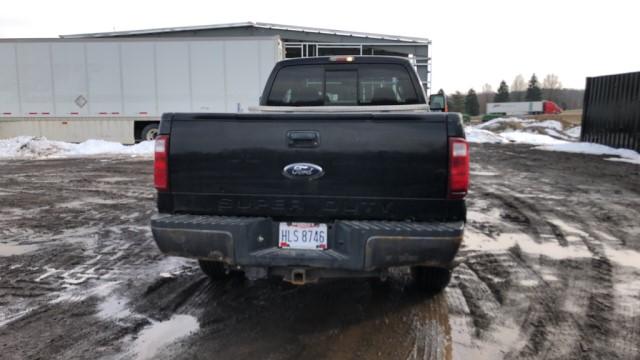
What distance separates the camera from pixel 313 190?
3.42 m

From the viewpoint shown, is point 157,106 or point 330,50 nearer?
point 157,106

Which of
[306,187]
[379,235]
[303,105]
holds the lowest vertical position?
[379,235]

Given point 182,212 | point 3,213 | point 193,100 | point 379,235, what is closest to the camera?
point 379,235

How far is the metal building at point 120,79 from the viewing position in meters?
19.1

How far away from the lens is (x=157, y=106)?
1931 centimetres

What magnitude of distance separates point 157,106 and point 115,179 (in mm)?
8299

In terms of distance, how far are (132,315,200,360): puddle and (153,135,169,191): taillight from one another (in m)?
1.03

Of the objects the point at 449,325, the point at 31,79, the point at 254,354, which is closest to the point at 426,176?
the point at 449,325

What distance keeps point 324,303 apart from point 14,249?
400cm

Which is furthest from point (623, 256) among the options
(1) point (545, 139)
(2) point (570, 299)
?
(1) point (545, 139)

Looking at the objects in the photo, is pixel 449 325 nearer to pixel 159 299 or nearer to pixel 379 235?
pixel 379 235

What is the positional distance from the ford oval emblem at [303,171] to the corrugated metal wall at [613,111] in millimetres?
17147

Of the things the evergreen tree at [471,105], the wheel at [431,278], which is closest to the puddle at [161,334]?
the wheel at [431,278]

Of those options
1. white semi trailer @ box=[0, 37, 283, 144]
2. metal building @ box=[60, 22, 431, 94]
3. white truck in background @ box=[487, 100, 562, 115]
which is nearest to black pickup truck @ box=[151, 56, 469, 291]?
white semi trailer @ box=[0, 37, 283, 144]
